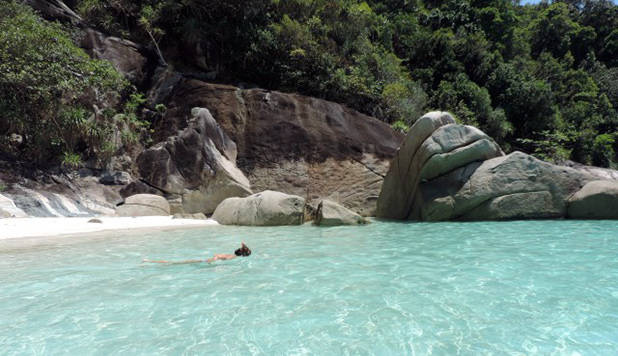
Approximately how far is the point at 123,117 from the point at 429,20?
27.0 meters

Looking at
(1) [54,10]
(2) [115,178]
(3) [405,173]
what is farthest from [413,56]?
(2) [115,178]

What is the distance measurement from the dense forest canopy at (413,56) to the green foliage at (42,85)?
646 cm

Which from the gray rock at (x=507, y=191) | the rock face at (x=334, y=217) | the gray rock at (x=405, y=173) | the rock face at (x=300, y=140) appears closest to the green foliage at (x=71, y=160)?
the rock face at (x=300, y=140)

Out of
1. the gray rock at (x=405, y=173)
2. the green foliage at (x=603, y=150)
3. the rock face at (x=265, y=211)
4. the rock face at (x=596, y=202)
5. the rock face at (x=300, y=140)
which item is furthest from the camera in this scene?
the green foliage at (x=603, y=150)

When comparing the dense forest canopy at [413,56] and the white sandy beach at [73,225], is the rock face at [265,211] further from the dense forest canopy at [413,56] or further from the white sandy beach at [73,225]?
the dense forest canopy at [413,56]

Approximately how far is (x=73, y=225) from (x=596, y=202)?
41.4 feet

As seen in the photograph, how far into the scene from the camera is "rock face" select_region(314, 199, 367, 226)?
8.52 m

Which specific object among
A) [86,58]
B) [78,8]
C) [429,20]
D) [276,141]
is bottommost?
[276,141]

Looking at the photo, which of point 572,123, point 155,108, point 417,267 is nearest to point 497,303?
point 417,267

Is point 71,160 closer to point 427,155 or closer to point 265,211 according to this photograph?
point 265,211

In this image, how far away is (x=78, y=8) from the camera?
17.4 meters

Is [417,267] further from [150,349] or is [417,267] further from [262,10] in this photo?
[262,10]

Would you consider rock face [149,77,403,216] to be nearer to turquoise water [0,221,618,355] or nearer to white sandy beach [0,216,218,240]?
white sandy beach [0,216,218,240]

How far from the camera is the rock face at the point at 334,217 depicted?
8.52 metres
